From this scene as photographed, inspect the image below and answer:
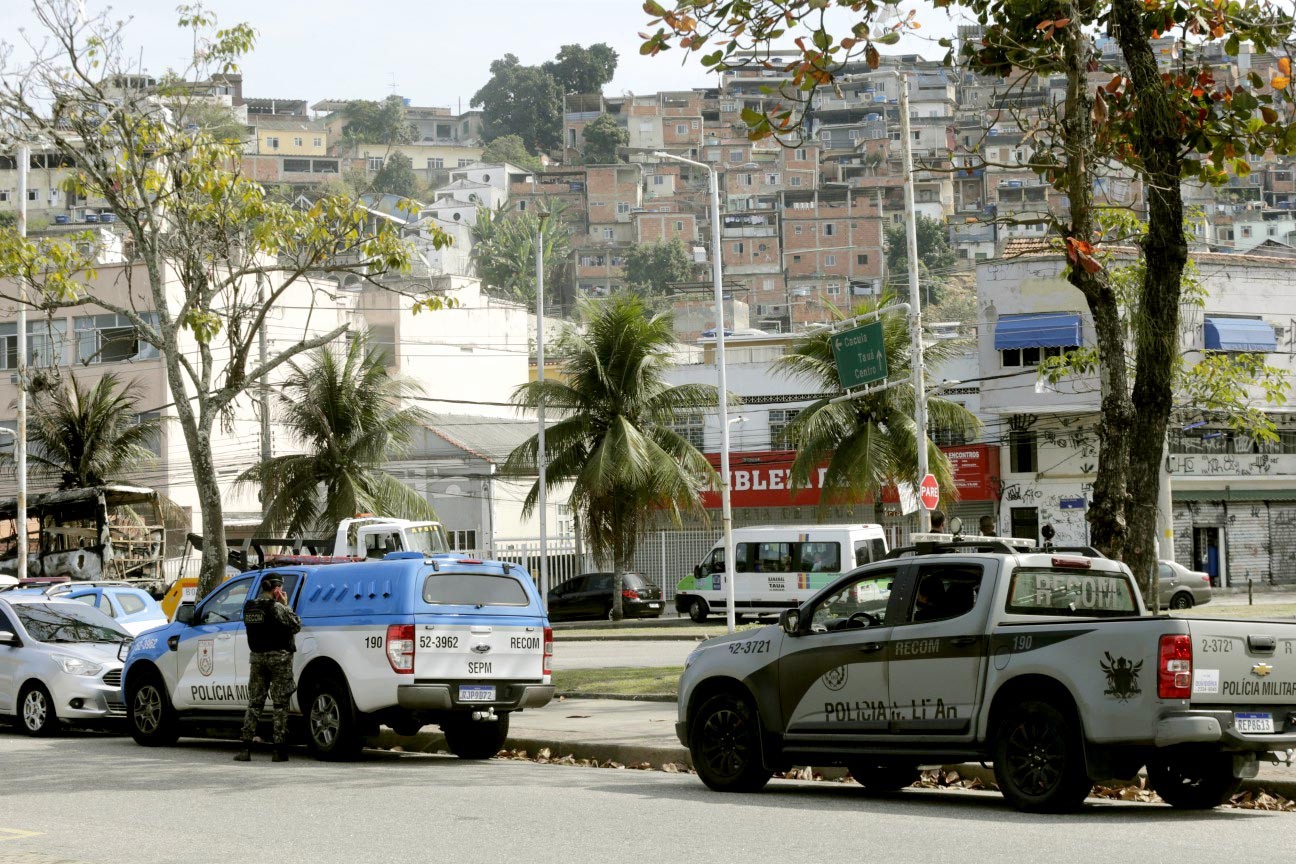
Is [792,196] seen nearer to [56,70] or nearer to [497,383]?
[497,383]

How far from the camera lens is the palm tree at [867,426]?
4119 cm

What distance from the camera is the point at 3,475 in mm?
53781

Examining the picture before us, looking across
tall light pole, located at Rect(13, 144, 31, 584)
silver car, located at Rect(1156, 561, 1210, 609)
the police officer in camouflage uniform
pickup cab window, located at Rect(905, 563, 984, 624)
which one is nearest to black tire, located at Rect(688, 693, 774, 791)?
pickup cab window, located at Rect(905, 563, 984, 624)

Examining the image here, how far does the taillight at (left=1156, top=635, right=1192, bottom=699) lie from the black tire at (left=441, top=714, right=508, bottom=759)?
724 centimetres

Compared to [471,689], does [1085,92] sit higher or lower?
higher

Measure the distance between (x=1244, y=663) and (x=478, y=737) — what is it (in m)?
7.76

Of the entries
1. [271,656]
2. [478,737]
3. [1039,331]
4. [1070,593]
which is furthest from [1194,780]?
[1039,331]

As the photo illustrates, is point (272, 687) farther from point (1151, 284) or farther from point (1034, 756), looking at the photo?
point (1151, 284)

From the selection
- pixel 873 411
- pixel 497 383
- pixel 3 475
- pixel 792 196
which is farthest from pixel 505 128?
pixel 873 411

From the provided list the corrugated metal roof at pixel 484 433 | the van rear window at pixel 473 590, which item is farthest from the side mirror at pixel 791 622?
the corrugated metal roof at pixel 484 433

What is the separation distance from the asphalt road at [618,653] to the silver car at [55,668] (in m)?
7.85

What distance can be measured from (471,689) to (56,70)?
10.3 metres

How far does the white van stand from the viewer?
128 feet

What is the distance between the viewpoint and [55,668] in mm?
18469
